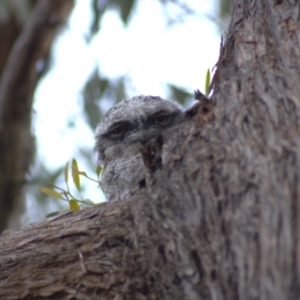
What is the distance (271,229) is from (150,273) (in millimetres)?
742

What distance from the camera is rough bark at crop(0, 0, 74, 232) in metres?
6.43

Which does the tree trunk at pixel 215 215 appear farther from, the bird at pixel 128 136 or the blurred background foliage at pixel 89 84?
the blurred background foliage at pixel 89 84

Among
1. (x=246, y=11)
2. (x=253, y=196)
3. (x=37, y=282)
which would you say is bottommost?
(x=253, y=196)

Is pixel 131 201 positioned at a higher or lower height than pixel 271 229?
higher

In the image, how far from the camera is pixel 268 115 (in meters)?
2.38

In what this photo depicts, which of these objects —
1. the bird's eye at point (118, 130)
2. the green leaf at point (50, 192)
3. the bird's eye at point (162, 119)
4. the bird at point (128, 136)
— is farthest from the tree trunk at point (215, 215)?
the bird's eye at point (118, 130)

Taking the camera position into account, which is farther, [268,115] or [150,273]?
[150,273]

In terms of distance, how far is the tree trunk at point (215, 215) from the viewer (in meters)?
2.05

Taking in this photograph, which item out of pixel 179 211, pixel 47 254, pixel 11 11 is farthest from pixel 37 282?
pixel 11 11

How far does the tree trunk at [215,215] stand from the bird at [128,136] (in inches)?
35.8

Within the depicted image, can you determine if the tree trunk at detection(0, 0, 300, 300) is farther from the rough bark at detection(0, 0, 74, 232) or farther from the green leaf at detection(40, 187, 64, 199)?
the rough bark at detection(0, 0, 74, 232)

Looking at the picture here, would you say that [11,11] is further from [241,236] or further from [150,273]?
[241,236]

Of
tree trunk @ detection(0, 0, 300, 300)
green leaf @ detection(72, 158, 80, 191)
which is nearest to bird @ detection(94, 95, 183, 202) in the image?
green leaf @ detection(72, 158, 80, 191)

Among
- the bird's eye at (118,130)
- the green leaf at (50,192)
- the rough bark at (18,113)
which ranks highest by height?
the rough bark at (18,113)
